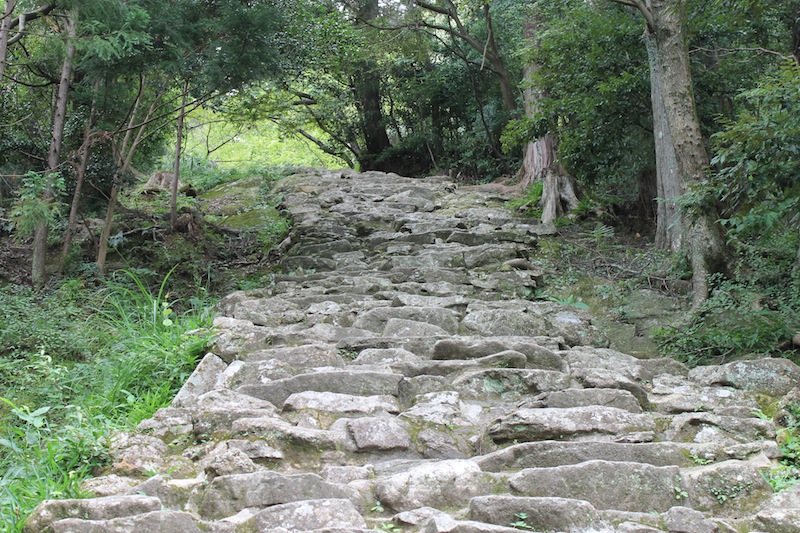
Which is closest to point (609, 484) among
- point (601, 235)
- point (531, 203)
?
point (601, 235)

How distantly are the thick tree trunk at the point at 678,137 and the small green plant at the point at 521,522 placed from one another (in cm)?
422

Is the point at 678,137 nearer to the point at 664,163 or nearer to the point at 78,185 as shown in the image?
the point at 664,163

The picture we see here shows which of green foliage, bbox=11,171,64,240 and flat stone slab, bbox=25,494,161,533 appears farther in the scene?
green foliage, bbox=11,171,64,240

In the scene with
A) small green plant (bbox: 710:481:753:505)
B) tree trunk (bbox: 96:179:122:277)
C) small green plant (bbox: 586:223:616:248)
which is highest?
tree trunk (bbox: 96:179:122:277)

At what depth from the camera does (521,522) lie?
2.52 metres

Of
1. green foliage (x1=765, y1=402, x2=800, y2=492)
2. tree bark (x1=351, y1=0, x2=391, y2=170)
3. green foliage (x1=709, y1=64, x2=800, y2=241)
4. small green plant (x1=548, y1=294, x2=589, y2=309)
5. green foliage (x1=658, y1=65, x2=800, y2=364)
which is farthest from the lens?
tree bark (x1=351, y1=0, x2=391, y2=170)

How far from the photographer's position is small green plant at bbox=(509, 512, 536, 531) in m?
2.51

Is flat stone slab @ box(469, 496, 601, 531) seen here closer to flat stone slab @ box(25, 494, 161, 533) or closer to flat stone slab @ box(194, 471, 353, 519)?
flat stone slab @ box(194, 471, 353, 519)

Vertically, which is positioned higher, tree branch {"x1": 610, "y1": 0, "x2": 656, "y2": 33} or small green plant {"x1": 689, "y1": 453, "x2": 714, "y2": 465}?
tree branch {"x1": 610, "y1": 0, "x2": 656, "y2": 33}

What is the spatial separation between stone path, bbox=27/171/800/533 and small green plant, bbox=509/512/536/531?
15 mm

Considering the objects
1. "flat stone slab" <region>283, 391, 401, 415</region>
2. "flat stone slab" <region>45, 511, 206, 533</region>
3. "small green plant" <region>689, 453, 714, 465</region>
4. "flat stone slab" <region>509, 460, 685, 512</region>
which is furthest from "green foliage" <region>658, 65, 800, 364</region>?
"flat stone slab" <region>45, 511, 206, 533</region>

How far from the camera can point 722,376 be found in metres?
4.27

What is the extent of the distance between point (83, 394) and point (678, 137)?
5655 mm

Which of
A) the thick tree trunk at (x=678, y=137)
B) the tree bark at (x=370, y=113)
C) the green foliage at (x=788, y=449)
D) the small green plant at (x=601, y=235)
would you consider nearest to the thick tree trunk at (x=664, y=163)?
the thick tree trunk at (x=678, y=137)
